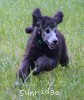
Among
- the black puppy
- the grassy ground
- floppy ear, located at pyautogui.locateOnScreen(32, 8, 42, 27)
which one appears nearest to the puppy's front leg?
the black puppy

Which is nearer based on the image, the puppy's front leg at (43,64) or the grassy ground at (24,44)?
the grassy ground at (24,44)

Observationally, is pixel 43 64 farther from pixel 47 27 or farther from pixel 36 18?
pixel 36 18

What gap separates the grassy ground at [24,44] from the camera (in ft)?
16.3

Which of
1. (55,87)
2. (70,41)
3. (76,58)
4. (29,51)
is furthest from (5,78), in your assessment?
(70,41)

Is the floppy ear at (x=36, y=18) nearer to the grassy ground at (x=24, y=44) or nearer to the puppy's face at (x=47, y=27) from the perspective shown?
the puppy's face at (x=47, y=27)

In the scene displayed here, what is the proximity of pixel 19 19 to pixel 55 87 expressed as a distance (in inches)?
157

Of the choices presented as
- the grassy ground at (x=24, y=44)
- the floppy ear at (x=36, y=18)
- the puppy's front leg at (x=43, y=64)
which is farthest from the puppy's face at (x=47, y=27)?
the grassy ground at (x=24, y=44)

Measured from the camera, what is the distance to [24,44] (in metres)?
7.35

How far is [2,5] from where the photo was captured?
9836mm

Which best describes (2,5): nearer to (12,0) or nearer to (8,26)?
(12,0)

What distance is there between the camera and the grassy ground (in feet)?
16.3

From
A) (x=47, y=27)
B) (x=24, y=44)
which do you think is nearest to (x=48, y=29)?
(x=47, y=27)

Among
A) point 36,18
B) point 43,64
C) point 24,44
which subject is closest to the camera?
point 43,64

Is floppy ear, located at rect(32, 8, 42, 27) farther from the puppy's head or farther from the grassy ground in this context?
the grassy ground
